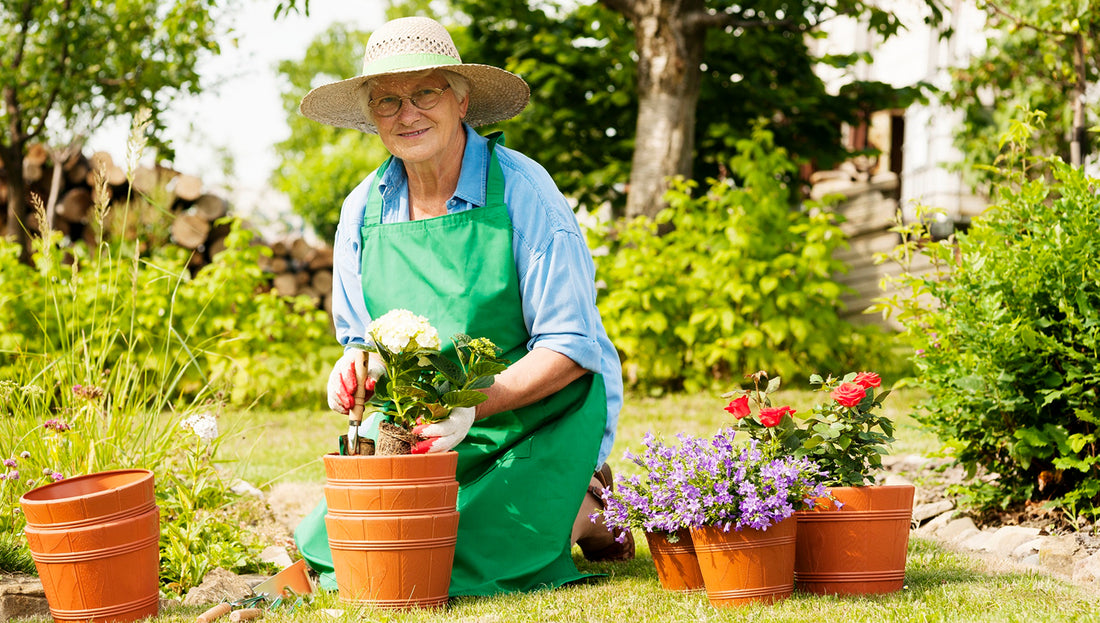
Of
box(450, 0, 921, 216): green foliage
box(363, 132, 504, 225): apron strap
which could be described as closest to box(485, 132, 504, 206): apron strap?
box(363, 132, 504, 225): apron strap

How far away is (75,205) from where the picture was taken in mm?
9859

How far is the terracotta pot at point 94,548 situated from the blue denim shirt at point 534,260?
0.73 m

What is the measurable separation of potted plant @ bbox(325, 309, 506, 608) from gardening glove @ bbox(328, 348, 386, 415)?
1.6 inches

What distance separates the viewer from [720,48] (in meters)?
9.31

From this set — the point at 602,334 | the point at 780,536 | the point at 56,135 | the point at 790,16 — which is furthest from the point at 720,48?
the point at 780,536

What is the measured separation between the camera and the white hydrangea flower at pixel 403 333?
A: 2277 mm

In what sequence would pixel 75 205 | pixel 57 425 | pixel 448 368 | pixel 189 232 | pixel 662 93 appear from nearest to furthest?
pixel 448 368 < pixel 57 425 < pixel 662 93 < pixel 189 232 < pixel 75 205

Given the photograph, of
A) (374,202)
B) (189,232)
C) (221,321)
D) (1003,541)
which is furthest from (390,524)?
(189,232)

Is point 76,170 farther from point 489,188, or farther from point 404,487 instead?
point 404,487

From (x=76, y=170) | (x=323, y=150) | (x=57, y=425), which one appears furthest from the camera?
(x=323, y=150)

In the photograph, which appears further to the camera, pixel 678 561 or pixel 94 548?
pixel 678 561

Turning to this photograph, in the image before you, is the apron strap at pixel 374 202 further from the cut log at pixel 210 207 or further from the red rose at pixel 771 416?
the cut log at pixel 210 207

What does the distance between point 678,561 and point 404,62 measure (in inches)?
57.3

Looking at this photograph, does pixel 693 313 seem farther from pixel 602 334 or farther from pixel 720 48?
pixel 602 334
